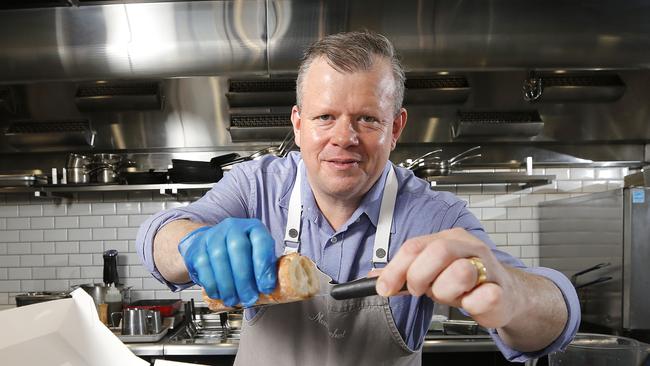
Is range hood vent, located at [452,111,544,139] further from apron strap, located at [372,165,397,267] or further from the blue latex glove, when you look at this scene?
the blue latex glove

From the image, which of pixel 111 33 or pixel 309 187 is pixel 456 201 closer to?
pixel 309 187

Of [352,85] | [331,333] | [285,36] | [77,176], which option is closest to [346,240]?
[331,333]

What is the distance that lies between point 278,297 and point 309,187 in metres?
0.67

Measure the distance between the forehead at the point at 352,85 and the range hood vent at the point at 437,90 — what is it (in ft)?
8.57

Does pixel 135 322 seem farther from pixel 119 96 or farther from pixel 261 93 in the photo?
pixel 261 93

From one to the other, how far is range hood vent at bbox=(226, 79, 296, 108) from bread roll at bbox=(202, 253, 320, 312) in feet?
9.77

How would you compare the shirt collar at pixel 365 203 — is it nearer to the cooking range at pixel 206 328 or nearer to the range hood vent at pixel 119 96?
the cooking range at pixel 206 328

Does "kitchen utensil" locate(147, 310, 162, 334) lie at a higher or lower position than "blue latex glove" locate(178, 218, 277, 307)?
lower

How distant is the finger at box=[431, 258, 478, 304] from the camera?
34.8 inches

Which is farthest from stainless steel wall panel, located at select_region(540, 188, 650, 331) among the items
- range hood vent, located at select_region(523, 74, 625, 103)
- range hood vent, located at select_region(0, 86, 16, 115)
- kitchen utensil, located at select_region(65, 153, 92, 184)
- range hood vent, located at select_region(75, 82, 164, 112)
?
range hood vent, located at select_region(0, 86, 16, 115)

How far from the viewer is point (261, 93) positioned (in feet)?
13.3

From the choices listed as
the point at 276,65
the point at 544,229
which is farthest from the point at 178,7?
the point at 544,229

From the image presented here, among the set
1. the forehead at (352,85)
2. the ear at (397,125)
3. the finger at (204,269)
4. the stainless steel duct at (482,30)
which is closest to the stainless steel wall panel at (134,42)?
the stainless steel duct at (482,30)

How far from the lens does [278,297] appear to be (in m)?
1.14
